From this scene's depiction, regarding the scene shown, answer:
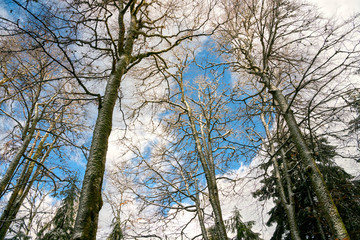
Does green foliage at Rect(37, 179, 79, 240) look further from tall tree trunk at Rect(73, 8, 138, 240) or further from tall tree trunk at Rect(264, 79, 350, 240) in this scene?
tall tree trunk at Rect(264, 79, 350, 240)

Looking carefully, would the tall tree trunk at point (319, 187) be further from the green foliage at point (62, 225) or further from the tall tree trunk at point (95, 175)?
the green foliage at point (62, 225)

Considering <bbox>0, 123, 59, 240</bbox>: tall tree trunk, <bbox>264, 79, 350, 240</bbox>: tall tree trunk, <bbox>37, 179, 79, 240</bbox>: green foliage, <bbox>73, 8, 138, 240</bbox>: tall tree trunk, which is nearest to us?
<bbox>73, 8, 138, 240</bbox>: tall tree trunk

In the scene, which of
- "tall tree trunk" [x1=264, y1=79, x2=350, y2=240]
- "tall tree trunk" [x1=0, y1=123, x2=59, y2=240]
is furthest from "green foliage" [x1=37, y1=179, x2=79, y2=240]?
"tall tree trunk" [x1=264, y1=79, x2=350, y2=240]

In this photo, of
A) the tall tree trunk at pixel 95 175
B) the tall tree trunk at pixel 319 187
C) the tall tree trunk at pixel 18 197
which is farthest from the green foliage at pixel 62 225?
the tall tree trunk at pixel 319 187

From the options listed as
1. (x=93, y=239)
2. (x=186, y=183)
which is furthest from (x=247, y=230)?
(x=93, y=239)

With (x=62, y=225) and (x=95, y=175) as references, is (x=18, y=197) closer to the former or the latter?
(x=62, y=225)

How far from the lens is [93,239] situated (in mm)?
1539

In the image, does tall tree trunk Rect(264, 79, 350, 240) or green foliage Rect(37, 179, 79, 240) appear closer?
tall tree trunk Rect(264, 79, 350, 240)

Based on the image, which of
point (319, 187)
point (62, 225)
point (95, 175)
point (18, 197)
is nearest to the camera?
point (95, 175)

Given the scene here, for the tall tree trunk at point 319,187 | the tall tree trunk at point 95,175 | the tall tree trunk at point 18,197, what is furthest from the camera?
the tall tree trunk at point 18,197

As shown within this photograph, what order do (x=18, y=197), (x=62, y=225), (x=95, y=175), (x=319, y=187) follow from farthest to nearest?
(x=62, y=225)
(x=18, y=197)
(x=319, y=187)
(x=95, y=175)

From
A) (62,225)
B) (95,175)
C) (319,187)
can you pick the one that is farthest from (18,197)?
(319,187)

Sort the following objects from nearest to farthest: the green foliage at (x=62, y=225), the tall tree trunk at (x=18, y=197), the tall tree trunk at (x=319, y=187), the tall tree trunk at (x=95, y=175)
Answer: the tall tree trunk at (x=95, y=175) < the tall tree trunk at (x=319, y=187) < the tall tree trunk at (x=18, y=197) < the green foliage at (x=62, y=225)

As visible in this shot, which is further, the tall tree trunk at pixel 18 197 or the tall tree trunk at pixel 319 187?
the tall tree trunk at pixel 18 197
